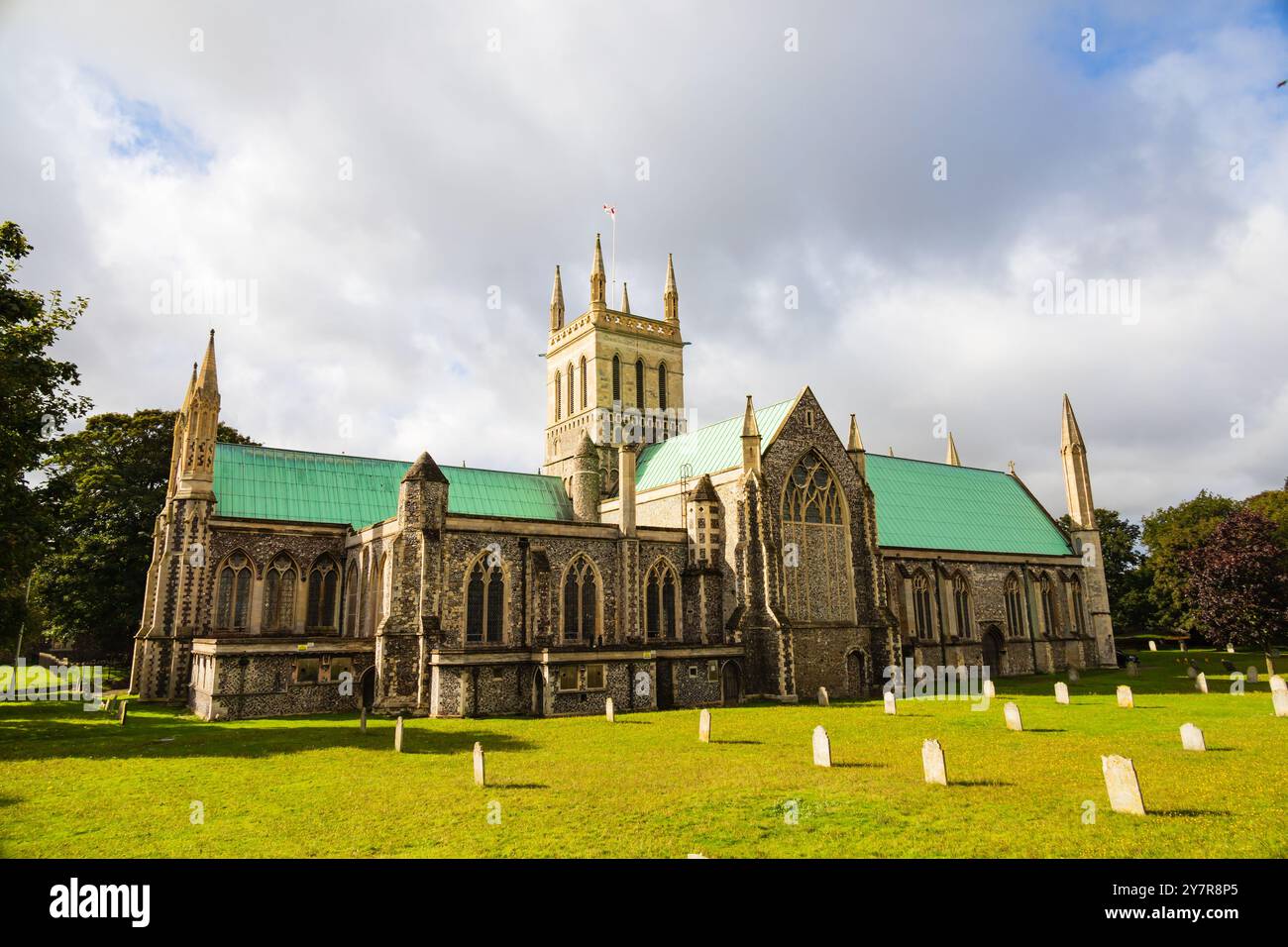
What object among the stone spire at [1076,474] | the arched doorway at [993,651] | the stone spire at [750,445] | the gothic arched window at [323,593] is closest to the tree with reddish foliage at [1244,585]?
the stone spire at [1076,474]

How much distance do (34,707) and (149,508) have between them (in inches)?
548

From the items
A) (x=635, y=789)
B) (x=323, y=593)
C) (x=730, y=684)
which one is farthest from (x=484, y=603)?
(x=635, y=789)

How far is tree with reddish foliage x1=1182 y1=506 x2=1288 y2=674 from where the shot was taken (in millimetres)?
47312

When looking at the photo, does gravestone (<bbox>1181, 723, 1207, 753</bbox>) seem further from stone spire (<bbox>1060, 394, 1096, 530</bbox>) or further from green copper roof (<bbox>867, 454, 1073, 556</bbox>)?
stone spire (<bbox>1060, 394, 1096, 530</bbox>)

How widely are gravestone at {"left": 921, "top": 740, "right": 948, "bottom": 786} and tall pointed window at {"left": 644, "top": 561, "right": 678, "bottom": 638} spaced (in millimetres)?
20038

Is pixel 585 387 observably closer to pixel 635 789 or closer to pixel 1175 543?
pixel 635 789

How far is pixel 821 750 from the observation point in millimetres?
17250

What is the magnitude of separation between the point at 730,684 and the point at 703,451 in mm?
12574

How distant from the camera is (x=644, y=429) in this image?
50.8 m

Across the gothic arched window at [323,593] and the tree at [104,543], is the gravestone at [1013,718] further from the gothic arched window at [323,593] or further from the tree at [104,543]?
the tree at [104,543]

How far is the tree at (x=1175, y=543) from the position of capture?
6234 cm

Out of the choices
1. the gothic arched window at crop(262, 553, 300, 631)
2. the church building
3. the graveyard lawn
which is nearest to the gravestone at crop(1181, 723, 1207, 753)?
the graveyard lawn
